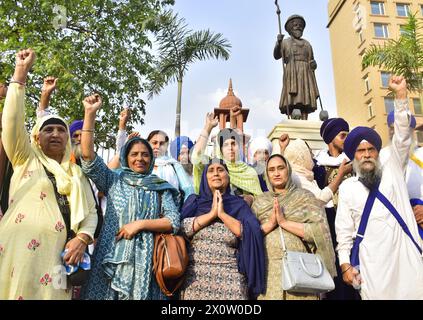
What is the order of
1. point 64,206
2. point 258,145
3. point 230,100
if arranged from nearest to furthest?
point 64,206
point 258,145
point 230,100

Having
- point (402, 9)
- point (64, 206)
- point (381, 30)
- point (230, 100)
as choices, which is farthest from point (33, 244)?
point (402, 9)

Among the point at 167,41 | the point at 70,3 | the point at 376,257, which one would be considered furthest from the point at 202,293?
the point at 167,41

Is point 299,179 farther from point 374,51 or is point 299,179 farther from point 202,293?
point 374,51

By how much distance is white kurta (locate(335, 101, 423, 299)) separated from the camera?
252cm

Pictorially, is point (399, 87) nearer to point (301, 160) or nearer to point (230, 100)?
point (301, 160)

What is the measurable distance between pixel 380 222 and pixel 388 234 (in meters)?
0.09

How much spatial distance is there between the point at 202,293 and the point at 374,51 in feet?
41.6

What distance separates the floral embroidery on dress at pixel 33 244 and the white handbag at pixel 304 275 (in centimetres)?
153

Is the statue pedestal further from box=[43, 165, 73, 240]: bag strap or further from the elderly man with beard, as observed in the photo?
box=[43, 165, 73, 240]: bag strap

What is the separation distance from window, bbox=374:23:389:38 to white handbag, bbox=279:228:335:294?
28.2 m

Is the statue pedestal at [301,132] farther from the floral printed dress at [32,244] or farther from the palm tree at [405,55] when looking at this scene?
the palm tree at [405,55]

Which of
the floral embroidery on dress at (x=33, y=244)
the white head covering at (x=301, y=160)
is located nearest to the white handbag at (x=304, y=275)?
the white head covering at (x=301, y=160)

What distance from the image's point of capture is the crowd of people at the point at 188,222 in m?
2.39

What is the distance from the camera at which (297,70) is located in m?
8.52
